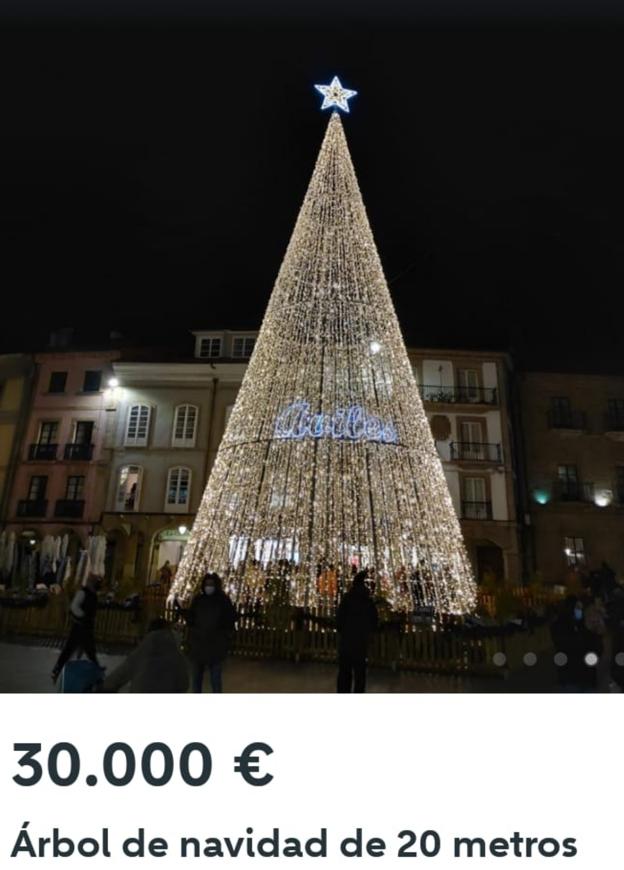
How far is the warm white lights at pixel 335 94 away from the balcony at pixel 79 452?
585 cm

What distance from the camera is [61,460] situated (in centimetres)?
825

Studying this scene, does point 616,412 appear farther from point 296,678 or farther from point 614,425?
point 296,678

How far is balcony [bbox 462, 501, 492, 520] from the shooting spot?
1050 centimetres

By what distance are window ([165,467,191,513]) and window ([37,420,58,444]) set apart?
210 cm

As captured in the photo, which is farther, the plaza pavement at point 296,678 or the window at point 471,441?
the window at point 471,441

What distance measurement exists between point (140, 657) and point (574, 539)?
8788 mm

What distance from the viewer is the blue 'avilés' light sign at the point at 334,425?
6176mm

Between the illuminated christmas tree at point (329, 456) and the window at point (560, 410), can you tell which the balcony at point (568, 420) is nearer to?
the window at point (560, 410)

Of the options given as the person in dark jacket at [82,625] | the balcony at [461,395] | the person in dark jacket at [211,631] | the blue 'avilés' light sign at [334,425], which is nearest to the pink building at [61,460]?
the person in dark jacket at [82,625]

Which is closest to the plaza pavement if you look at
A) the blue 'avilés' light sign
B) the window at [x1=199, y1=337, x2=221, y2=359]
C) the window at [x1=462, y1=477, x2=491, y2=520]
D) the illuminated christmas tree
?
the illuminated christmas tree
